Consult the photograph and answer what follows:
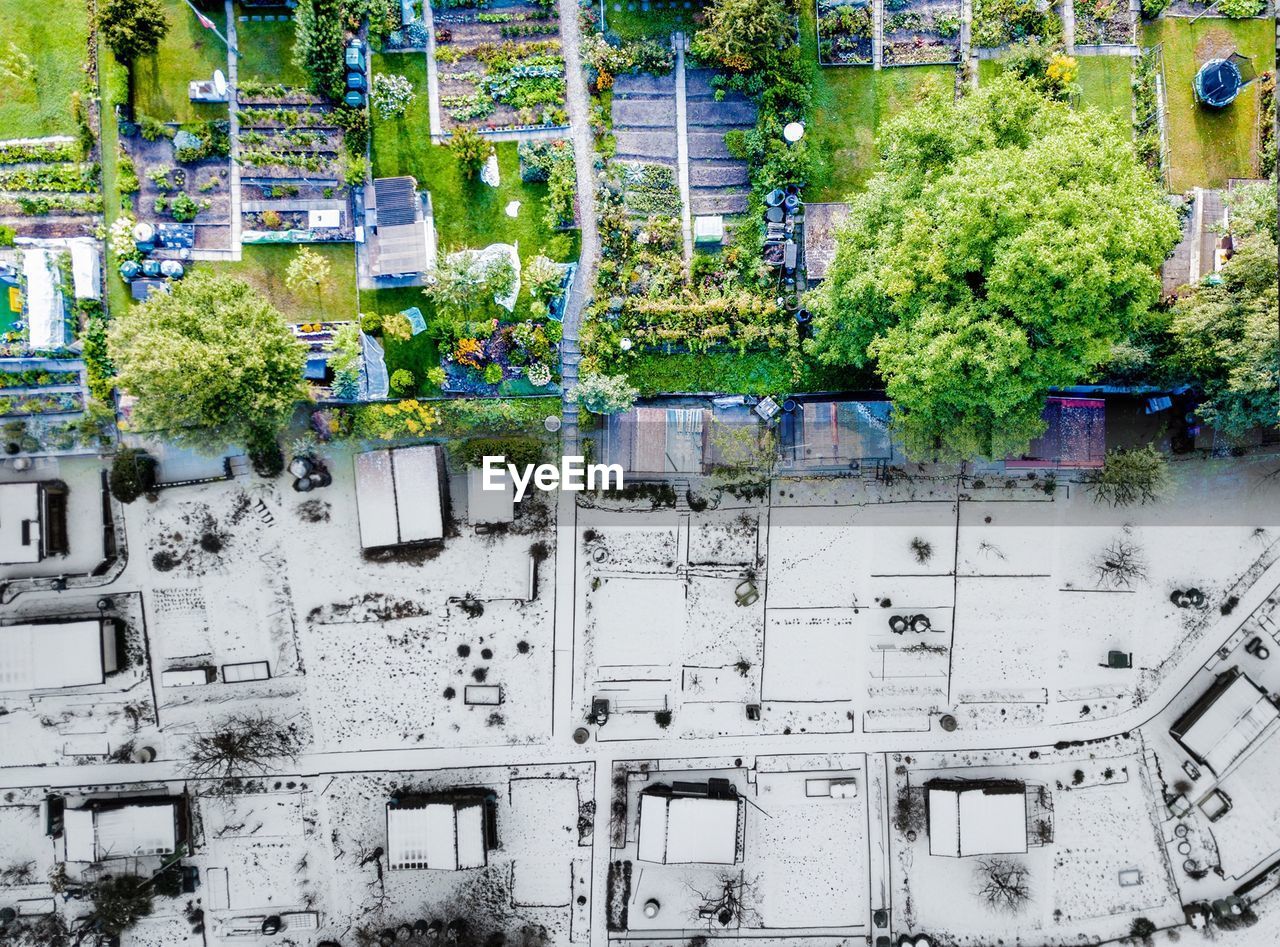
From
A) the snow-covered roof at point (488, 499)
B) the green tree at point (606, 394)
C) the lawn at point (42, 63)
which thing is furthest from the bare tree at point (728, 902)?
the lawn at point (42, 63)

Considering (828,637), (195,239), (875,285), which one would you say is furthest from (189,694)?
(875,285)

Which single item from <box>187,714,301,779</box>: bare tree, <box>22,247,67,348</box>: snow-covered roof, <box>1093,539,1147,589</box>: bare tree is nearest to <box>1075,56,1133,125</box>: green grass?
<box>1093,539,1147,589</box>: bare tree

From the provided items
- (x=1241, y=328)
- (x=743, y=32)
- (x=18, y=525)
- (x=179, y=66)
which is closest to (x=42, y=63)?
(x=179, y=66)

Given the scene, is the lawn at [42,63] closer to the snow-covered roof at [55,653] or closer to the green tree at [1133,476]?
the snow-covered roof at [55,653]

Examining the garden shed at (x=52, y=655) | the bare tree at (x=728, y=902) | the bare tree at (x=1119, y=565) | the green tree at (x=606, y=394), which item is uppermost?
the green tree at (x=606, y=394)

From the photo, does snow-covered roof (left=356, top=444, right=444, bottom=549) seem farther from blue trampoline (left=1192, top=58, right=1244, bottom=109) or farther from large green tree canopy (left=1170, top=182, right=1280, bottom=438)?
blue trampoline (left=1192, top=58, right=1244, bottom=109)

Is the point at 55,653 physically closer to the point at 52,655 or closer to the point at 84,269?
the point at 52,655

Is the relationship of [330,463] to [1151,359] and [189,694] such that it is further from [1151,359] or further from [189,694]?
[1151,359]
